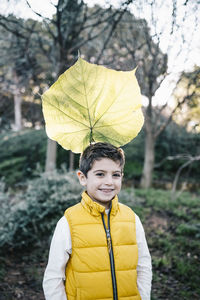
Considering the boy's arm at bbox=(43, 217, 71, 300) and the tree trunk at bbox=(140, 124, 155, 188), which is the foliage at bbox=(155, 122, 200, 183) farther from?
the boy's arm at bbox=(43, 217, 71, 300)

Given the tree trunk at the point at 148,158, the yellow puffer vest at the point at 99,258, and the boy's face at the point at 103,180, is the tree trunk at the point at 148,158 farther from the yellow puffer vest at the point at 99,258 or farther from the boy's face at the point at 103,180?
the yellow puffer vest at the point at 99,258

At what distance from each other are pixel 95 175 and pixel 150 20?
200cm

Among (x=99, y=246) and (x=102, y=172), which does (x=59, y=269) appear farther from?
(x=102, y=172)

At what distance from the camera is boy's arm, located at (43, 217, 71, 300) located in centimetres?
139

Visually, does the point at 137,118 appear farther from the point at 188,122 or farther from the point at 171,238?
the point at 188,122

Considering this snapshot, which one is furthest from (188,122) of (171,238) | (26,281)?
(26,281)

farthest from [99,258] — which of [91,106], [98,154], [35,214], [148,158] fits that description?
[148,158]

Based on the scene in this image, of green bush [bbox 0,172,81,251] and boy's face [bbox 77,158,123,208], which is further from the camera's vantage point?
green bush [bbox 0,172,81,251]

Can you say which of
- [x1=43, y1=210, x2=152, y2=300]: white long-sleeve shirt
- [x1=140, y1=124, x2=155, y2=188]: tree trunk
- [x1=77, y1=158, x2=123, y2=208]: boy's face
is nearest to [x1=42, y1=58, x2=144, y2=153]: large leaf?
[x1=77, y1=158, x2=123, y2=208]: boy's face

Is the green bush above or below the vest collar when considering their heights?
below

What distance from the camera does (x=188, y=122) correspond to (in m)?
8.98

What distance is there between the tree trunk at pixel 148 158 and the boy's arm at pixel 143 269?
5447 millimetres

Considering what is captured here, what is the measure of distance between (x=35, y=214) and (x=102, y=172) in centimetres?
262

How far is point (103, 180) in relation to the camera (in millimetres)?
1511
